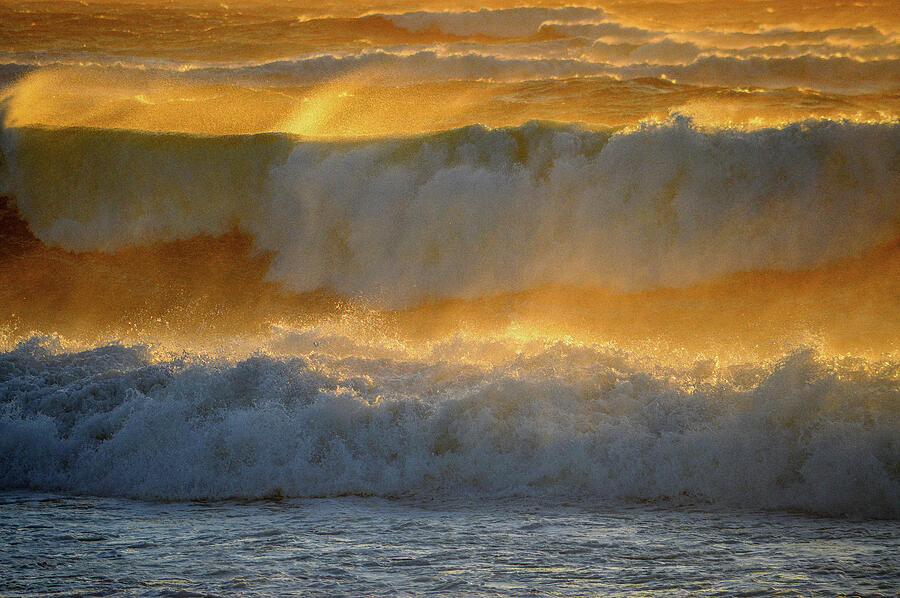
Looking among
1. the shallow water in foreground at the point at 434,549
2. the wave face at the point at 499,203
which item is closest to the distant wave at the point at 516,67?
the wave face at the point at 499,203

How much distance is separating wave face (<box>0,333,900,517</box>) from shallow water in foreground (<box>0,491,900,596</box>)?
10.9 inches

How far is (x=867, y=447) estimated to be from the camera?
5359 mm

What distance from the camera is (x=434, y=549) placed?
4617 millimetres

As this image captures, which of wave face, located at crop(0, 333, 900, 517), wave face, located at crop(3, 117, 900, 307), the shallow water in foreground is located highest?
wave face, located at crop(3, 117, 900, 307)

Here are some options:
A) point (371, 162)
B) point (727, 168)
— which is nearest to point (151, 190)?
point (371, 162)

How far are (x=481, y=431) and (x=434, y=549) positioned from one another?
4.81 ft

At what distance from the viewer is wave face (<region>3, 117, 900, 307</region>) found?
10125 millimetres

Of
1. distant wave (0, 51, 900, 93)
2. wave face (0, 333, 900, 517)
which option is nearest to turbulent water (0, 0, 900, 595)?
wave face (0, 333, 900, 517)

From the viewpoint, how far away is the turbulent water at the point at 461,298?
5.45m

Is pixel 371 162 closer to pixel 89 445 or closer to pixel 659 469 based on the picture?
pixel 89 445

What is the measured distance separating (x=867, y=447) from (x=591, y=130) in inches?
264

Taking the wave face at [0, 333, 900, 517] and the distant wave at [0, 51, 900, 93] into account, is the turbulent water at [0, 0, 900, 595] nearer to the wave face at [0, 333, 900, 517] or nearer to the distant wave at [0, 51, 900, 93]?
the wave face at [0, 333, 900, 517]

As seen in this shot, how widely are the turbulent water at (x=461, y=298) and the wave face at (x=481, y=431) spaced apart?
0.02m

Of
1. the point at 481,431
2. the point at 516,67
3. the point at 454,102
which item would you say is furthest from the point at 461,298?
the point at 516,67
